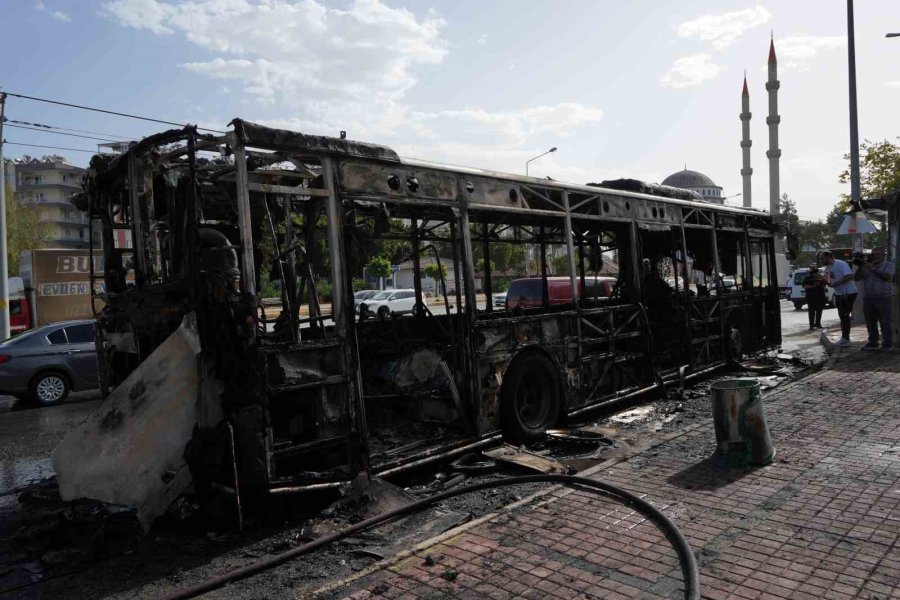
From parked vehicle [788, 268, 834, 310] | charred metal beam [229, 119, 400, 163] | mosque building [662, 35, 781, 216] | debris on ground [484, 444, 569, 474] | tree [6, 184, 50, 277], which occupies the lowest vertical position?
debris on ground [484, 444, 569, 474]

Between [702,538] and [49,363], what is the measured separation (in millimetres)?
11679

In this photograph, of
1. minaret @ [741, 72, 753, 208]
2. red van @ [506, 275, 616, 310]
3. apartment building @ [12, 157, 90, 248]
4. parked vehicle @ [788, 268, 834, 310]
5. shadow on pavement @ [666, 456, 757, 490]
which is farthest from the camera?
apartment building @ [12, 157, 90, 248]

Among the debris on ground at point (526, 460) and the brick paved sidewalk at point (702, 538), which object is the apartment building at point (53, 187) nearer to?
the debris on ground at point (526, 460)

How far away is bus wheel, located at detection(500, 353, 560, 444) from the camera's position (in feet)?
21.7

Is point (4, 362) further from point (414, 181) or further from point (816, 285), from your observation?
point (816, 285)

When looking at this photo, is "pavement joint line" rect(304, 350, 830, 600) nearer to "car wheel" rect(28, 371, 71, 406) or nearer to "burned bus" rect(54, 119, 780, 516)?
"burned bus" rect(54, 119, 780, 516)

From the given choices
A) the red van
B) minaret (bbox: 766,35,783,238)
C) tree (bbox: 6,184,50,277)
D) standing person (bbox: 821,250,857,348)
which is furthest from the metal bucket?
minaret (bbox: 766,35,783,238)

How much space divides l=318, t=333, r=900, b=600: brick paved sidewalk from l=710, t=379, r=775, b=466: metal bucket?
0.54 feet

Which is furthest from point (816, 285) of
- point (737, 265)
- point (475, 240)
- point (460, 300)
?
point (460, 300)

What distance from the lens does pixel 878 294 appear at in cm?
1170

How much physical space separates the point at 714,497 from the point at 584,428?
2.82 meters

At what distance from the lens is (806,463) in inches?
214

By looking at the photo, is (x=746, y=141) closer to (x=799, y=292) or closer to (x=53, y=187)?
(x=799, y=292)

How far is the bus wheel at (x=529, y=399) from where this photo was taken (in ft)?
21.7
